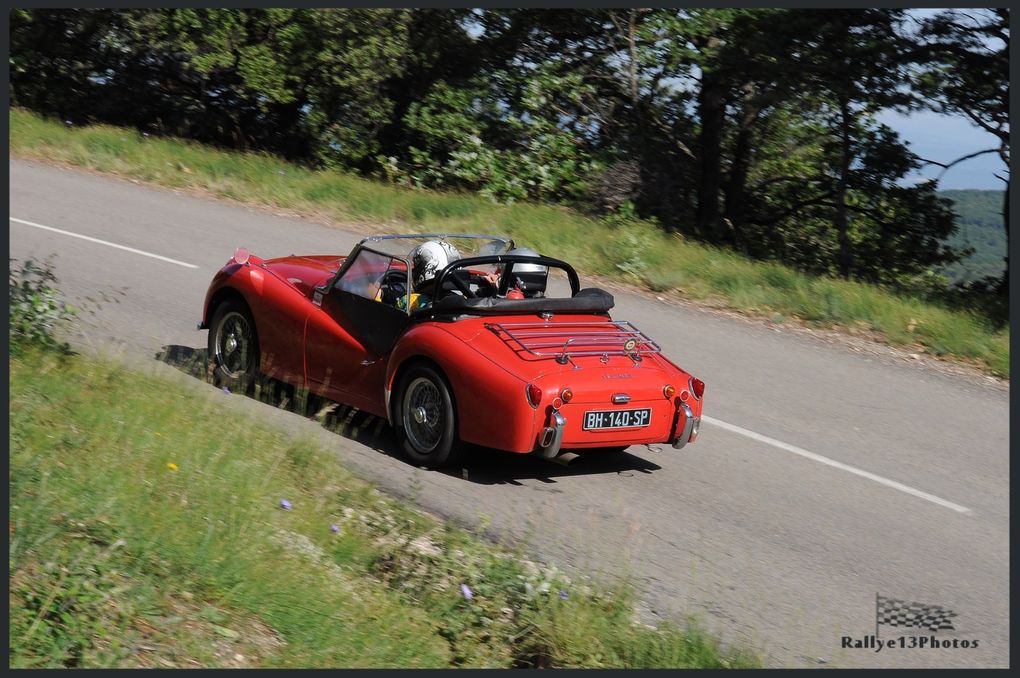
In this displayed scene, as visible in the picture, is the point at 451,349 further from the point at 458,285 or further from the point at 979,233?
the point at 979,233

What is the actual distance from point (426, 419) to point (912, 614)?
10.9ft

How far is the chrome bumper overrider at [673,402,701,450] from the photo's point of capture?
809 cm

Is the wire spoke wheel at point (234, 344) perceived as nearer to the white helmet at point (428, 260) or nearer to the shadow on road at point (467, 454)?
the shadow on road at point (467, 454)

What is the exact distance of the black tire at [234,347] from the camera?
941 cm

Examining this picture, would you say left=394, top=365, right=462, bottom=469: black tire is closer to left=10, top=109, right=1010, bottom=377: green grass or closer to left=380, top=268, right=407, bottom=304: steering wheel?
left=380, top=268, right=407, bottom=304: steering wheel

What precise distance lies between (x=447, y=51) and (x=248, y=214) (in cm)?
717

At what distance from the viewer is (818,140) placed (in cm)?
2112

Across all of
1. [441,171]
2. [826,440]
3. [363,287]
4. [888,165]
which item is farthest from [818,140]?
[363,287]

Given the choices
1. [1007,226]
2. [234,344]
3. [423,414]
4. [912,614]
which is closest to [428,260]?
[423,414]

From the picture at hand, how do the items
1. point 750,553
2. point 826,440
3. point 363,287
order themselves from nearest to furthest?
point 750,553 < point 363,287 < point 826,440

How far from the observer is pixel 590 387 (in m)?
7.73

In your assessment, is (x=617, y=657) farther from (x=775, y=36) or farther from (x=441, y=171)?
(x=441, y=171)

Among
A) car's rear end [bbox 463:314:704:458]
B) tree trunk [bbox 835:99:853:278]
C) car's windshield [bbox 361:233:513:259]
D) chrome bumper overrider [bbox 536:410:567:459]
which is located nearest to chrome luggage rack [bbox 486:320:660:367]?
car's rear end [bbox 463:314:704:458]

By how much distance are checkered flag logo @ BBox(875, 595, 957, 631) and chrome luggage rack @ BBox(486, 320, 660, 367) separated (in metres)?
2.46
